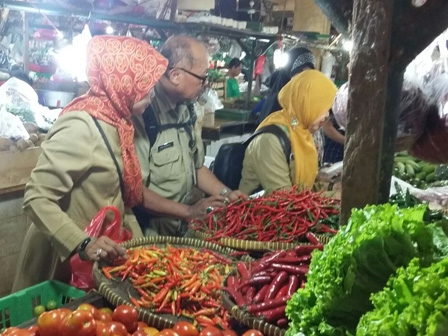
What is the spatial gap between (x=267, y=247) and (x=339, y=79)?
9.70 m

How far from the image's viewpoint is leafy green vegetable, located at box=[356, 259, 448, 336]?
98cm

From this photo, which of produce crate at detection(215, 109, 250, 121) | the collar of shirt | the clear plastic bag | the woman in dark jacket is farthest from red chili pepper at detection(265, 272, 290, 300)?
produce crate at detection(215, 109, 250, 121)

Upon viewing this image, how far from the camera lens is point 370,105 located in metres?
1.45

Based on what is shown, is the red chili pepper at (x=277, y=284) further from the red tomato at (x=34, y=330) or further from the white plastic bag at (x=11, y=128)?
the white plastic bag at (x=11, y=128)

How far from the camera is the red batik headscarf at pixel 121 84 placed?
3.19 m

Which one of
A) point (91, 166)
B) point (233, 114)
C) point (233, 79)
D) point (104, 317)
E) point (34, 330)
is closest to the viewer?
point (34, 330)

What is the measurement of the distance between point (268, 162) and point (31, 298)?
208 centimetres

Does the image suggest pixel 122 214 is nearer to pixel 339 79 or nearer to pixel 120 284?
pixel 120 284

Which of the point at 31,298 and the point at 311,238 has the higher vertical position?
the point at 311,238

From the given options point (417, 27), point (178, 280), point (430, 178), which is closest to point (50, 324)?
point (178, 280)

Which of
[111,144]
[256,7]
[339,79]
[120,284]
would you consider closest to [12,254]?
[111,144]

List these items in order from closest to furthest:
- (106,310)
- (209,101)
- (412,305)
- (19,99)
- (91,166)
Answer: (412,305) < (106,310) < (91,166) < (19,99) < (209,101)

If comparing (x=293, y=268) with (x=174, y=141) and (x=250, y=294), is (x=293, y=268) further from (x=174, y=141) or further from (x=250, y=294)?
(x=174, y=141)

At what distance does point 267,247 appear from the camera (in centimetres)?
306
